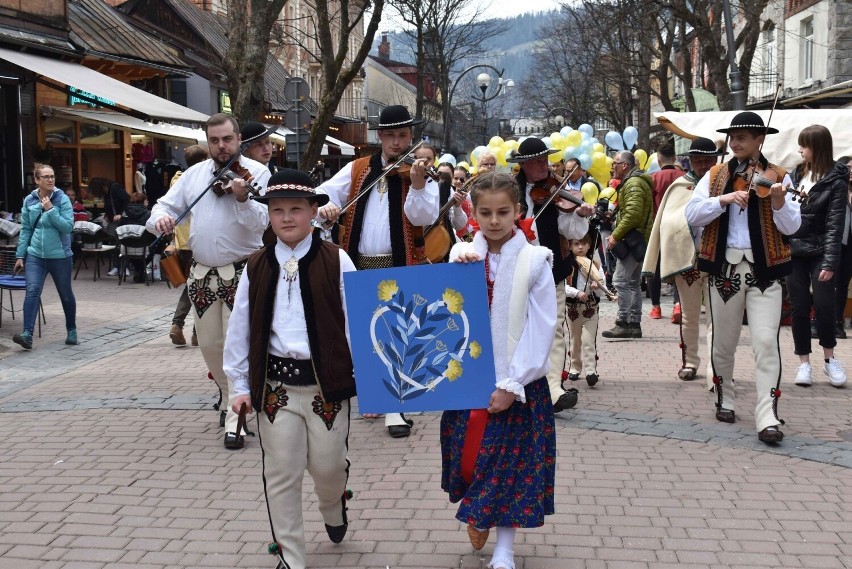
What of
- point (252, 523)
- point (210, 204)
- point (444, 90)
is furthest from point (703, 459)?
point (444, 90)

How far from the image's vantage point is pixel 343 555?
15.6ft

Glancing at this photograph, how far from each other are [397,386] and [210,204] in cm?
302

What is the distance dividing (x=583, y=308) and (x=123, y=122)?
13916mm

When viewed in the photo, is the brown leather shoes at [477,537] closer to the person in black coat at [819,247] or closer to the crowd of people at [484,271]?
the crowd of people at [484,271]

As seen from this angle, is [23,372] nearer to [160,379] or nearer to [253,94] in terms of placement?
[160,379]

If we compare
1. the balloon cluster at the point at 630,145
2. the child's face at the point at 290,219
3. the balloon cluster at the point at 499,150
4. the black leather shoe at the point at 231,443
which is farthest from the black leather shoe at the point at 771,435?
the balloon cluster at the point at 630,145

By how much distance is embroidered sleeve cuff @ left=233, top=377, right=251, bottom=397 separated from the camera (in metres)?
4.40

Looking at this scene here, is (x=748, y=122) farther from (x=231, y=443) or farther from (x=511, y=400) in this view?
(x=231, y=443)

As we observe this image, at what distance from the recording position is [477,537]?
456 cm

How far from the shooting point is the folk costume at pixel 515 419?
4.32 meters

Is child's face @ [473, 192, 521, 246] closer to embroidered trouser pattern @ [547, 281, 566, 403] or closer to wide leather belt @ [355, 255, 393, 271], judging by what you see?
wide leather belt @ [355, 255, 393, 271]

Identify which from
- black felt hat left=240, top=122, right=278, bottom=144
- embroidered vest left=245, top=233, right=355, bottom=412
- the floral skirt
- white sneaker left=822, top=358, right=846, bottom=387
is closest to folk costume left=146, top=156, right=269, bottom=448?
black felt hat left=240, top=122, right=278, bottom=144

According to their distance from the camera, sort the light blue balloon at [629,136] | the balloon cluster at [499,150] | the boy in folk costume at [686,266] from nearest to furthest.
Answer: the boy in folk costume at [686,266], the balloon cluster at [499,150], the light blue balloon at [629,136]

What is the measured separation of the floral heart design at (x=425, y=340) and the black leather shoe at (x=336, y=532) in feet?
3.05
